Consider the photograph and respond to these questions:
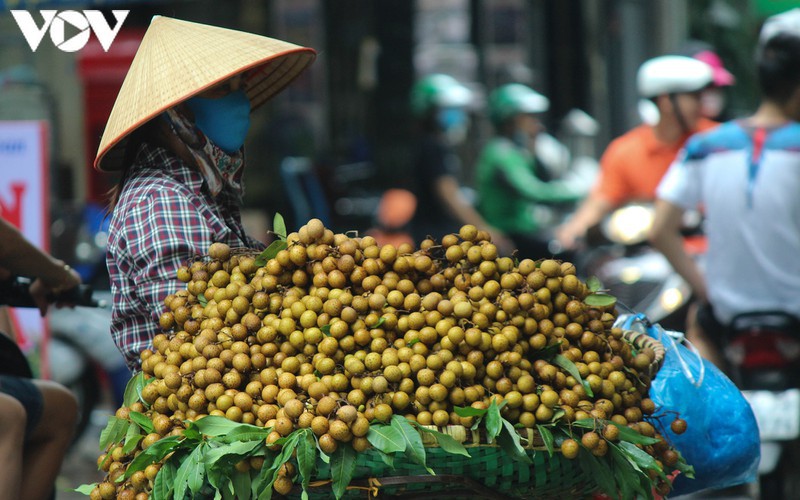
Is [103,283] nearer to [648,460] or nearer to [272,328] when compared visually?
[272,328]

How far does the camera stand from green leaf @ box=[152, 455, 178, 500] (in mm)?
2523

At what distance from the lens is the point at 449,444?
2.43m

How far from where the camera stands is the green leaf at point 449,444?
95.3 inches

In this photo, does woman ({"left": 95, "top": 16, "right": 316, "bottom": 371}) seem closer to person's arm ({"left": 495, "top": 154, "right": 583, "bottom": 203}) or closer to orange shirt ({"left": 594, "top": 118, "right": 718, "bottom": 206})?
orange shirt ({"left": 594, "top": 118, "right": 718, "bottom": 206})

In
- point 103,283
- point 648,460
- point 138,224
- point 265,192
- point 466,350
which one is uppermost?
point 138,224

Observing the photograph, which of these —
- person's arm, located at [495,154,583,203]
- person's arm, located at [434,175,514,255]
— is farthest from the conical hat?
person's arm, located at [434,175,514,255]

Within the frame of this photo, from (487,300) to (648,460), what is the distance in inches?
20.5

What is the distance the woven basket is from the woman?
32.1 inches

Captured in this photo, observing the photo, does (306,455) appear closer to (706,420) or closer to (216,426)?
(216,426)

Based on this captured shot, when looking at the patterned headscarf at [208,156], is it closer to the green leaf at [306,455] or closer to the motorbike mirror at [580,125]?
the green leaf at [306,455]

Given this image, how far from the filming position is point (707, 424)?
2908mm

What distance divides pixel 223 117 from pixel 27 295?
3.63ft

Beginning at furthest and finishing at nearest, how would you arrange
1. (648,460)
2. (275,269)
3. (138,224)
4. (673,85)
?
(673,85) → (138,224) → (275,269) → (648,460)

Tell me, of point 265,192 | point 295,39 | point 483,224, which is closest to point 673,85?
point 483,224
